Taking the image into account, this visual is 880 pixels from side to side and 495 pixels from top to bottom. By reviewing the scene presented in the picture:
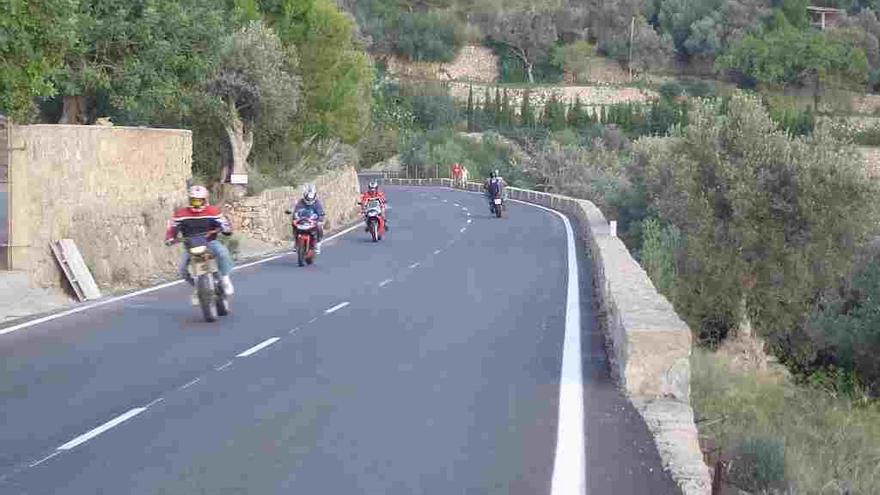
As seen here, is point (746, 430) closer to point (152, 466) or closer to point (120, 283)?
point (152, 466)

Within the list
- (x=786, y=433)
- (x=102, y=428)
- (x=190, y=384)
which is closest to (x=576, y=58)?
(x=786, y=433)

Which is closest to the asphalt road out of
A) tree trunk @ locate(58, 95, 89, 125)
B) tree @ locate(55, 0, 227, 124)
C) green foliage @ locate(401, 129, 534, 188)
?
tree @ locate(55, 0, 227, 124)

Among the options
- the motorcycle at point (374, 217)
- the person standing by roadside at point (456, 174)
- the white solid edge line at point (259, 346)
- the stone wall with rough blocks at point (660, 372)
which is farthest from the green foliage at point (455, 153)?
the stone wall with rough blocks at point (660, 372)

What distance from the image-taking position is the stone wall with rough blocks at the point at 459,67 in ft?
399

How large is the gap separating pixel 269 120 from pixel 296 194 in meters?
3.77

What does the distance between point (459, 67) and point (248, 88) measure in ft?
296

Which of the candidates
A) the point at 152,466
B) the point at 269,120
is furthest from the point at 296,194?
the point at 152,466

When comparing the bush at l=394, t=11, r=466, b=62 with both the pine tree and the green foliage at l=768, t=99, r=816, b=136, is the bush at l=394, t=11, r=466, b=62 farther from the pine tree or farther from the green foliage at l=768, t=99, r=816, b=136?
the green foliage at l=768, t=99, r=816, b=136

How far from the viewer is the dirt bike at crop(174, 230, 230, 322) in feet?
53.4

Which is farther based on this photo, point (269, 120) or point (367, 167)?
point (367, 167)

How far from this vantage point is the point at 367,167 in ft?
344

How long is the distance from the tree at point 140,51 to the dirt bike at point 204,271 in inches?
395

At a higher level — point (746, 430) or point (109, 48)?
point (109, 48)

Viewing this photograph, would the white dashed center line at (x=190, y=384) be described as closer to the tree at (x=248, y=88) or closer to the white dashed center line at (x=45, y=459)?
the white dashed center line at (x=45, y=459)
